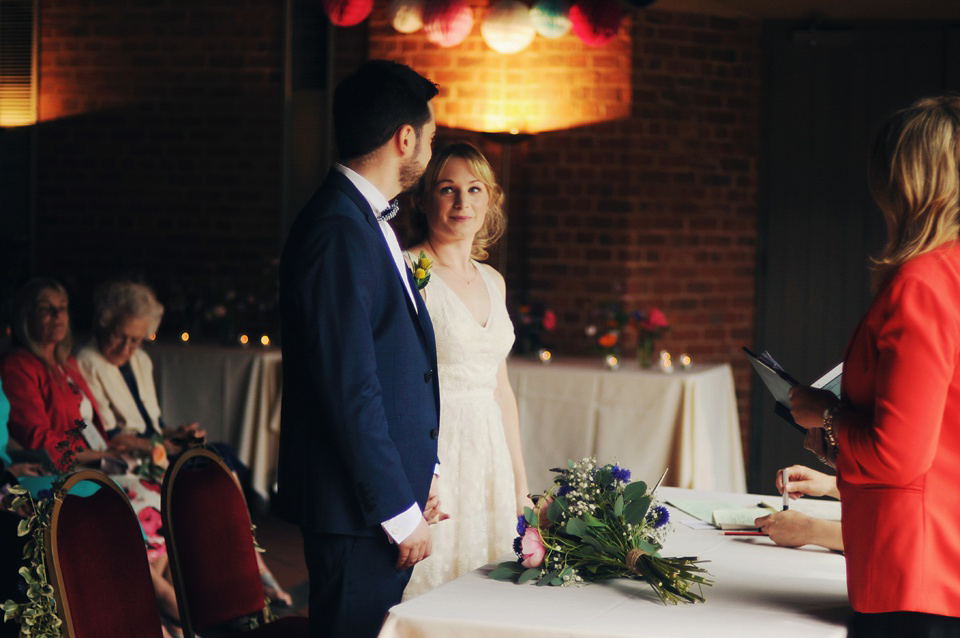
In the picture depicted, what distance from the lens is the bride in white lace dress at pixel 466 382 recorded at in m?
2.84

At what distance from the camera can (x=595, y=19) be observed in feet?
19.8

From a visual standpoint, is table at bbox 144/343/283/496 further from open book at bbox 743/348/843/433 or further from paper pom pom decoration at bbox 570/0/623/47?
open book at bbox 743/348/843/433

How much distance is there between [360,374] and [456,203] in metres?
1.09

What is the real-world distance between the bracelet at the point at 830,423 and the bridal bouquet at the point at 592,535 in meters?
0.35

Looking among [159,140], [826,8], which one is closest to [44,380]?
[159,140]

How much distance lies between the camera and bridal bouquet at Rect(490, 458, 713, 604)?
1.95 metres

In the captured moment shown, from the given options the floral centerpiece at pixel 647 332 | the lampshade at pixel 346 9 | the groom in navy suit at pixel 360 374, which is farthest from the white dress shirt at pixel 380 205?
the lampshade at pixel 346 9

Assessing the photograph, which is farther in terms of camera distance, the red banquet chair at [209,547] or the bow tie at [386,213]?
the red banquet chair at [209,547]

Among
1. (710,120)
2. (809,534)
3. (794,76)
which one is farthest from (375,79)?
(794,76)

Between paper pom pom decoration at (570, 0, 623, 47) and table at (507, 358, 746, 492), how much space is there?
186 centimetres

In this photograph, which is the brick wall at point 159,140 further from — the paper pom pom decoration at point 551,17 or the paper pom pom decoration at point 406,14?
the paper pom pom decoration at point 551,17

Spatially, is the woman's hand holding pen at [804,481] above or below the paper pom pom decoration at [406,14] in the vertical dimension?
below

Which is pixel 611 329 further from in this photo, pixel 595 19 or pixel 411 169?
pixel 411 169

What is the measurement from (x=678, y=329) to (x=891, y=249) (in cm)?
513
